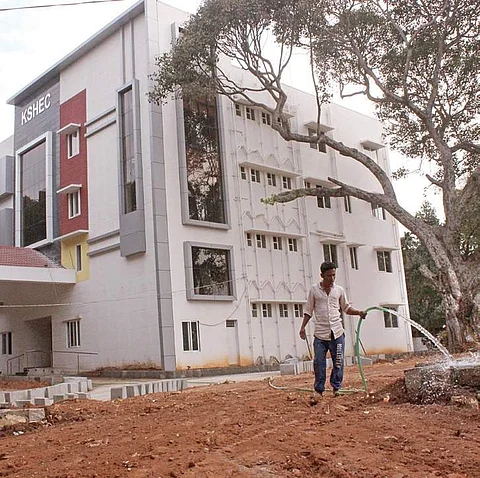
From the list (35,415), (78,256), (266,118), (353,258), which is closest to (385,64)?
(266,118)

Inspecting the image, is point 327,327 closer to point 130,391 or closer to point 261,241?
point 130,391

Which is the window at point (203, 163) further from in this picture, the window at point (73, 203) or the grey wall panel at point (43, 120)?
the grey wall panel at point (43, 120)

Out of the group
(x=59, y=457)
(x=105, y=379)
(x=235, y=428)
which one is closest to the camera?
(x=59, y=457)

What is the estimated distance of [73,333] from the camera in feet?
82.0

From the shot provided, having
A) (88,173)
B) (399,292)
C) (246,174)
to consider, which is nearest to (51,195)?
(88,173)

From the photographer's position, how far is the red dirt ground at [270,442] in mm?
4027

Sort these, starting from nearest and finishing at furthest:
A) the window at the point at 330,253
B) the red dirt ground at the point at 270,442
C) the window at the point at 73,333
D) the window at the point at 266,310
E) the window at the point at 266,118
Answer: the red dirt ground at the point at 270,442 < the window at the point at 266,310 < the window at the point at 73,333 < the window at the point at 266,118 < the window at the point at 330,253

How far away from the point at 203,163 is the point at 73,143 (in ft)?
22.8

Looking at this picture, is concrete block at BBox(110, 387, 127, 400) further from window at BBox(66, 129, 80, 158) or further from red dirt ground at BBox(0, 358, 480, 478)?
window at BBox(66, 129, 80, 158)

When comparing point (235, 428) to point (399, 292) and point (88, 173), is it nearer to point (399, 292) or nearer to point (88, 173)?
point (88, 173)

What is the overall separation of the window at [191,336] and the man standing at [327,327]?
13994 mm

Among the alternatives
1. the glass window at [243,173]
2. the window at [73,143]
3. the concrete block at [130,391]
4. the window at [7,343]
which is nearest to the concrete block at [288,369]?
the concrete block at [130,391]

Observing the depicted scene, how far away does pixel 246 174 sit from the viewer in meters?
24.8

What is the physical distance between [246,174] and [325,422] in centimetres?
2000
